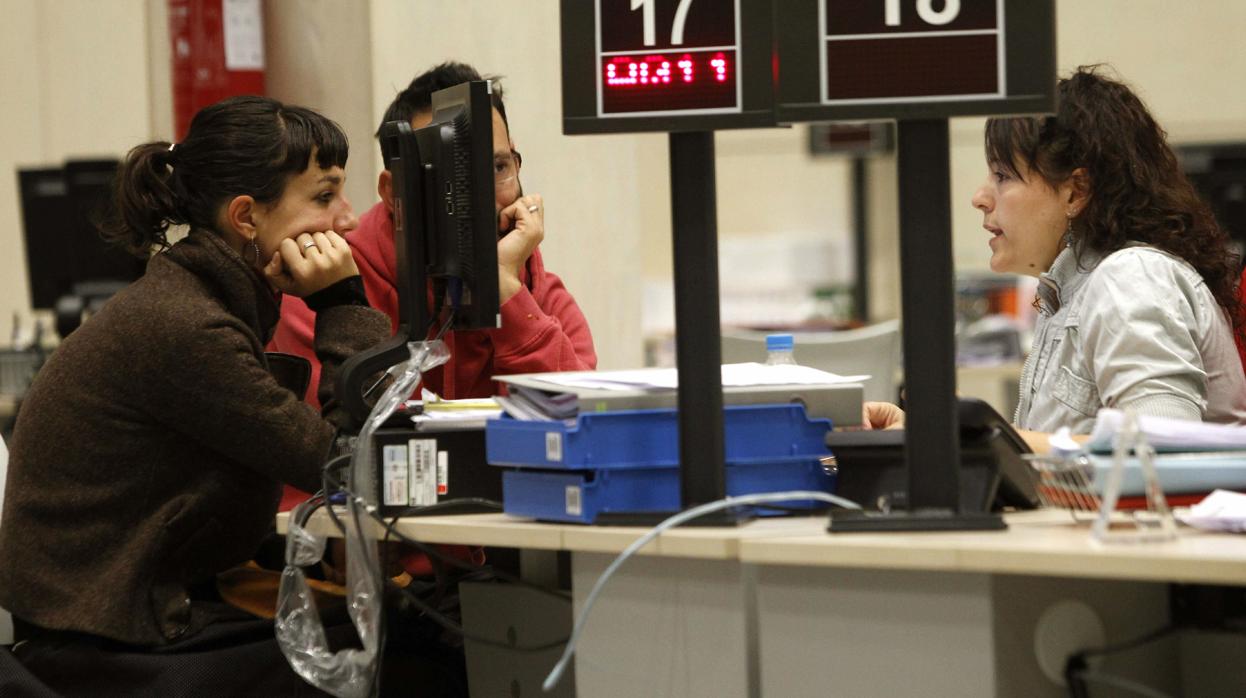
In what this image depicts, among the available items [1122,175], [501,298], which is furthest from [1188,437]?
[501,298]

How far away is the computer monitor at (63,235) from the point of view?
4.72 metres

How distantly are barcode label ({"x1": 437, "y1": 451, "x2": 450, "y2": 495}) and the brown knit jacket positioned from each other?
237 millimetres

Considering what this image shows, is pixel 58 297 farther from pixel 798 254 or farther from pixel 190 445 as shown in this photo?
pixel 798 254

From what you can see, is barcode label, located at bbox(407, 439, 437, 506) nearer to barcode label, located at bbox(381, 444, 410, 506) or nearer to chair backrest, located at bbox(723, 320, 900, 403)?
barcode label, located at bbox(381, 444, 410, 506)

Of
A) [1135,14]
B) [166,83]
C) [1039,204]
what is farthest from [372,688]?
[1135,14]

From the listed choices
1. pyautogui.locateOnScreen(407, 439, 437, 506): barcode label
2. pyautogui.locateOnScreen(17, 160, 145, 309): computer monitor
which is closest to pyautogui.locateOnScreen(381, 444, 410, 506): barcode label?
pyautogui.locateOnScreen(407, 439, 437, 506): barcode label

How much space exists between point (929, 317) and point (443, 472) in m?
0.61

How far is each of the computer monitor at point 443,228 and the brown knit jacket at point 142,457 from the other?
14 centimetres

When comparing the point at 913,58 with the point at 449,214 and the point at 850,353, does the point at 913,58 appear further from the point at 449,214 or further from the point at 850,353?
the point at 850,353

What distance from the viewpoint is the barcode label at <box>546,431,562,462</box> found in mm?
A: 1538

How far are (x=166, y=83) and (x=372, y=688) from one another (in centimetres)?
225

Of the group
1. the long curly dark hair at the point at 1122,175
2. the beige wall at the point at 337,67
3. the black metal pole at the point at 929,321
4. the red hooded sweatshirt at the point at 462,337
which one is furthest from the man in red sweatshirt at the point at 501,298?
the black metal pole at the point at 929,321

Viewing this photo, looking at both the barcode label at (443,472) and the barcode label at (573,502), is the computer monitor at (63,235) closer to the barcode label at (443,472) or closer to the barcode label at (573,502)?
the barcode label at (443,472)

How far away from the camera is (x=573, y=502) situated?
5.08 feet
